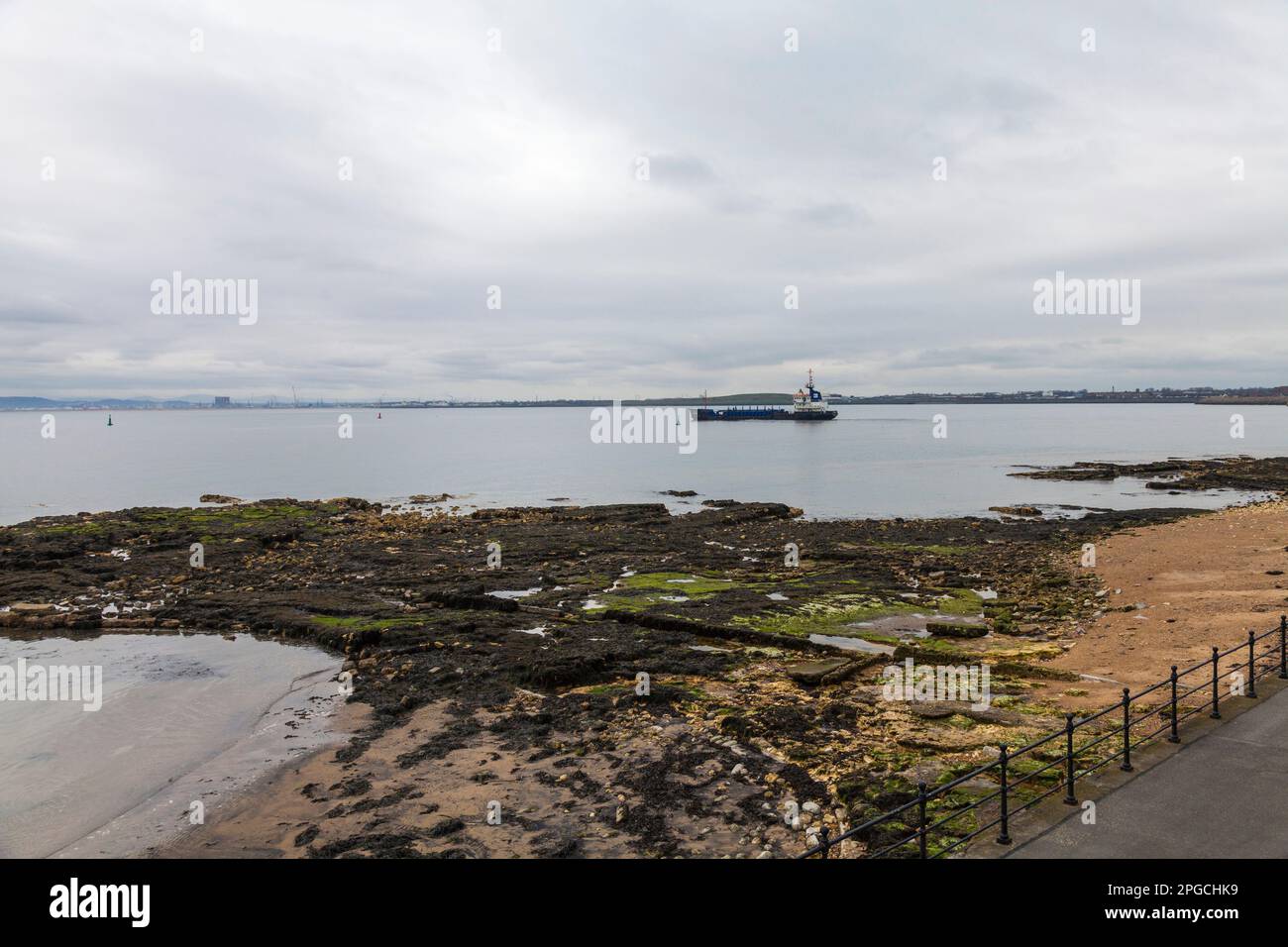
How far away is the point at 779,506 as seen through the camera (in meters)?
56.8

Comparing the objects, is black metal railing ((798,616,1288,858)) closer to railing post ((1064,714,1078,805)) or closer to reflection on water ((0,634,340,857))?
railing post ((1064,714,1078,805))

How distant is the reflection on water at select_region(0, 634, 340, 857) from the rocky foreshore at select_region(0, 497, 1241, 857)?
162 cm

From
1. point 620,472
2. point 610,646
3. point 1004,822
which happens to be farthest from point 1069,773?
point 620,472

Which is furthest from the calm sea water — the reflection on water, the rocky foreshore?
the reflection on water

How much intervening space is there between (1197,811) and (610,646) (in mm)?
14869

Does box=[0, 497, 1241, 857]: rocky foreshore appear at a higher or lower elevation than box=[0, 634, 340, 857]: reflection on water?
higher

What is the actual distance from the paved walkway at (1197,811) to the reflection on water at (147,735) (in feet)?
45.0

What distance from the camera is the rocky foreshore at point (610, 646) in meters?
12.3

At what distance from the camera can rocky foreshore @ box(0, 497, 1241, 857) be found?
1231 centimetres

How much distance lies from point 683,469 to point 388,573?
67516 mm

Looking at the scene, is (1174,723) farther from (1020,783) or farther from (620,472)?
(620,472)

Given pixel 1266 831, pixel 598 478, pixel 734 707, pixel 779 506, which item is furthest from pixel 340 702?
pixel 598 478

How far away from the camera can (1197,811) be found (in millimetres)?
8953

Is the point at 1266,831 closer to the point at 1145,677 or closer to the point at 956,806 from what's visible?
the point at 956,806
